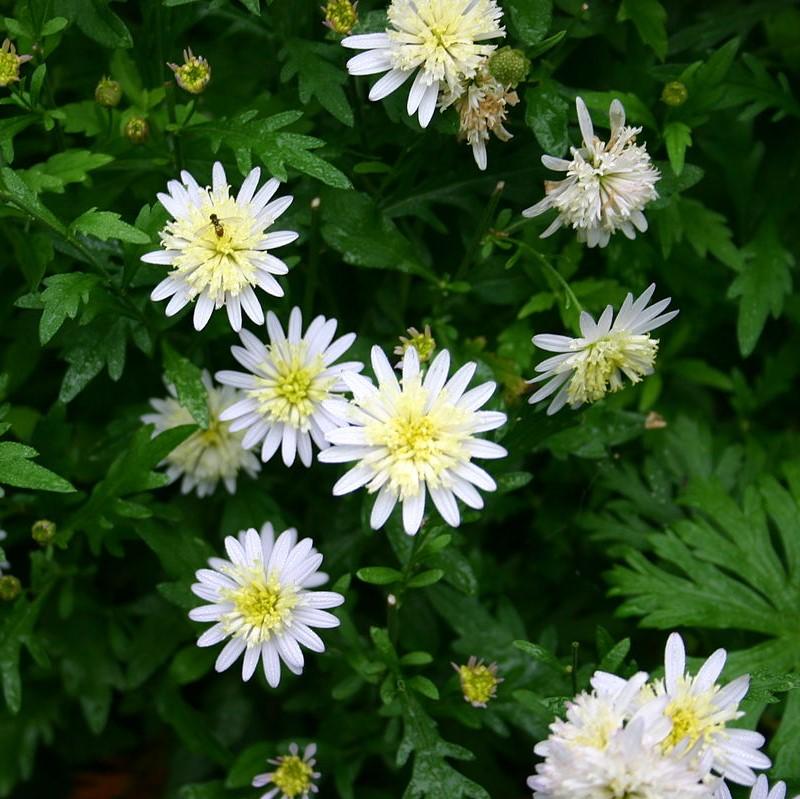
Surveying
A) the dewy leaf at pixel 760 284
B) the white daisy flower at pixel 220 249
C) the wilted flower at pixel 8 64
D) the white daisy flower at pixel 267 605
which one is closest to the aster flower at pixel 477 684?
the white daisy flower at pixel 267 605

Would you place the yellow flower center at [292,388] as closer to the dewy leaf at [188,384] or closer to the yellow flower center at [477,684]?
the dewy leaf at [188,384]

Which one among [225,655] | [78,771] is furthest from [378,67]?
[78,771]

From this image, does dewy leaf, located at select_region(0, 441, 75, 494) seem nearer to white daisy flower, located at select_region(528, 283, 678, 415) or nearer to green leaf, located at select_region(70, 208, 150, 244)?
green leaf, located at select_region(70, 208, 150, 244)

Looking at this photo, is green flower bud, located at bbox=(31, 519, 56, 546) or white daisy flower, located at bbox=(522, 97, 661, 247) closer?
white daisy flower, located at bbox=(522, 97, 661, 247)

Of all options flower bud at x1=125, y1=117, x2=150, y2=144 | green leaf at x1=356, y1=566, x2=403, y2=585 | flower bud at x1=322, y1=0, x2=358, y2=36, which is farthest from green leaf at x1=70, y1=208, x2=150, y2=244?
green leaf at x1=356, y1=566, x2=403, y2=585

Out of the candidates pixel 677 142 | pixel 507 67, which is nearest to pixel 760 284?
pixel 677 142

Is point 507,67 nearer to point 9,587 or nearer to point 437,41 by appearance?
point 437,41
